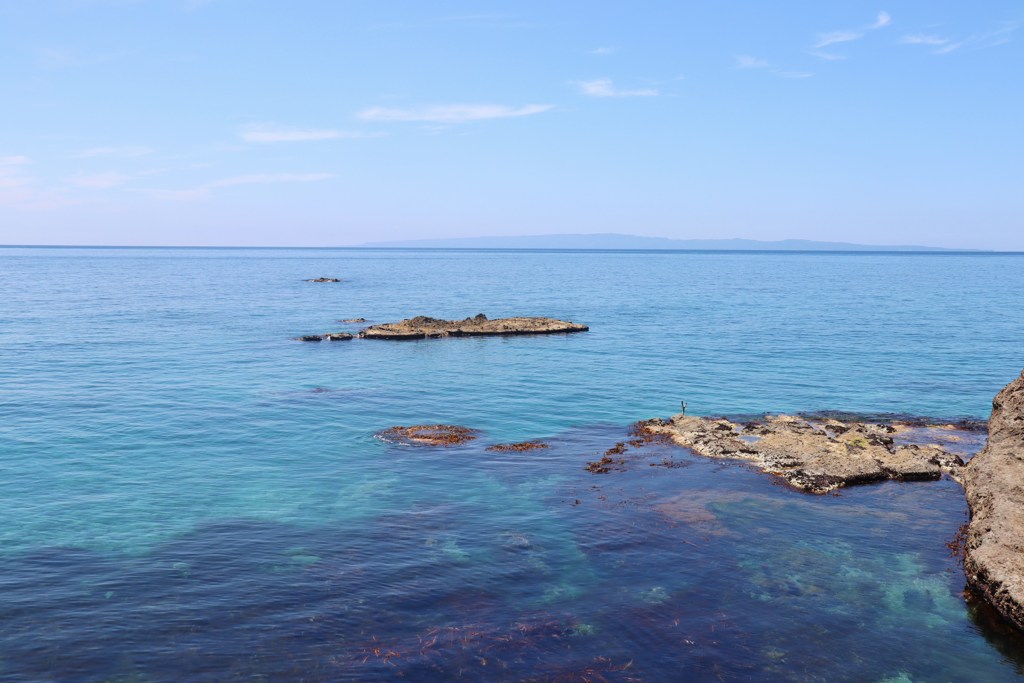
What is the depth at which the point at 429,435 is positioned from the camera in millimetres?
43969

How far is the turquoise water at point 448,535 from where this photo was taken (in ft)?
68.4

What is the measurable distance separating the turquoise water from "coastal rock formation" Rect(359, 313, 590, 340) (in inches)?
739

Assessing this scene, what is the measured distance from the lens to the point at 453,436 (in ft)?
144

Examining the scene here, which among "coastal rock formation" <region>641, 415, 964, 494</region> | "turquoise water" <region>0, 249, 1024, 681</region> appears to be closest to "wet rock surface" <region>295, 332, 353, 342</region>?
"turquoise water" <region>0, 249, 1024, 681</region>

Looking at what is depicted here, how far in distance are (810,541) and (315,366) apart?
47.8 metres

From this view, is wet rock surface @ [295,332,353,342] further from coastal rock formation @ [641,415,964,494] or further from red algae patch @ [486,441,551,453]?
coastal rock formation @ [641,415,964,494]

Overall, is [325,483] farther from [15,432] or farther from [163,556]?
[15,432]

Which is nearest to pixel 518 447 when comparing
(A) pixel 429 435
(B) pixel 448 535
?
(A) pixel 429 435

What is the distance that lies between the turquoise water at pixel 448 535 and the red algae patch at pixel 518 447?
0.87 metres

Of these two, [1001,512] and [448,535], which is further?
[448,535]

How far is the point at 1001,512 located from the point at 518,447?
75.5ft

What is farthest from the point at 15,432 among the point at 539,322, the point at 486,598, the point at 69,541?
the point at 539,322

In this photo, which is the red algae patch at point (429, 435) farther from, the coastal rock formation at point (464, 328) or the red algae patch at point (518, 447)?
the coastal rock formation at point (464, 328)

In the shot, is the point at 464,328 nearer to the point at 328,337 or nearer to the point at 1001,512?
the point at 328,337
